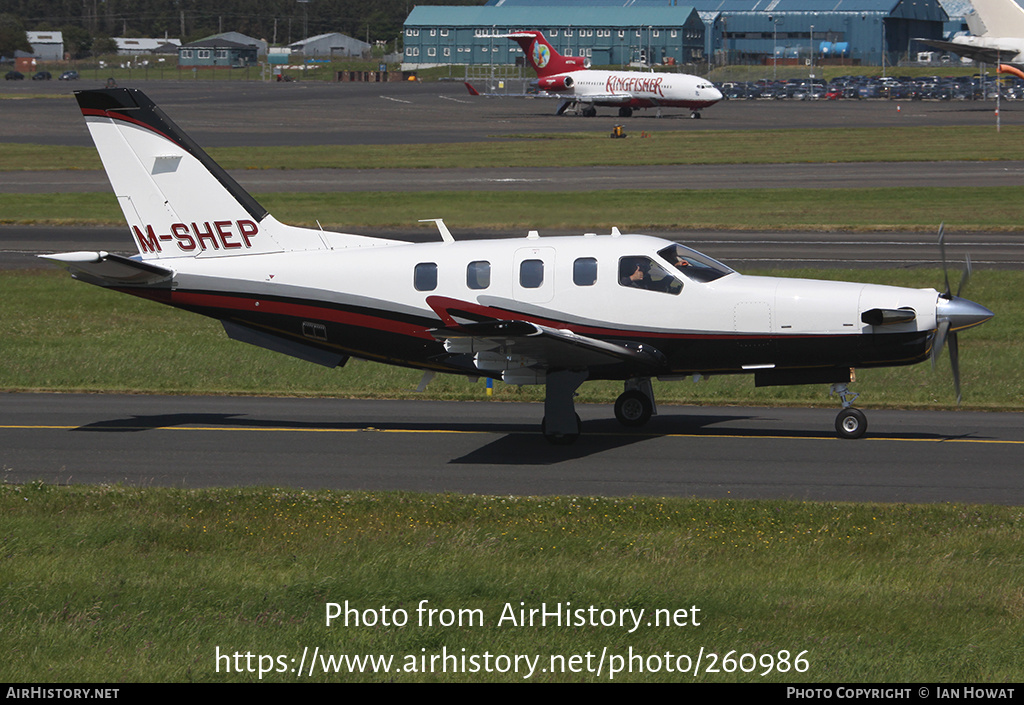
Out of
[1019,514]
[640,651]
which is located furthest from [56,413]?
[1019,514]

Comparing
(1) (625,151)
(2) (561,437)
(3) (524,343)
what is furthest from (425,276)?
(1) (625,151)

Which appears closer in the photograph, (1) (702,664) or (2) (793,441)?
(1) (702,664)

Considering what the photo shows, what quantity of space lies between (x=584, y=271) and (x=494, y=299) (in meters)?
1.45

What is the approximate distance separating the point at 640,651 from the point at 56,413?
1419cm

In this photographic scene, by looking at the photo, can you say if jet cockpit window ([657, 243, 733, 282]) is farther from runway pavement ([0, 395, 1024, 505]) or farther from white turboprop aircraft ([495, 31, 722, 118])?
white turboprop aircraft ([495, 31, 722, 118])

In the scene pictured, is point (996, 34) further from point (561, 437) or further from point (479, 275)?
point (561, 437)

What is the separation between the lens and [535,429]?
19125mm

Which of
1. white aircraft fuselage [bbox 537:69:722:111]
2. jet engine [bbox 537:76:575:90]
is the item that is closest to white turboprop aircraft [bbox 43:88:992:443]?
white aircraft fuselage [bbox 537:69:722:111]

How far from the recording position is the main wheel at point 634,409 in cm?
1883

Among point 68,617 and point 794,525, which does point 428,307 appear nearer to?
point 794,525

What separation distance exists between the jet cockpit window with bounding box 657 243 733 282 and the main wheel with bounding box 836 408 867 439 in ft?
9.32

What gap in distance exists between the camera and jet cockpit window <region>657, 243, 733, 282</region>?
1755 centimetres

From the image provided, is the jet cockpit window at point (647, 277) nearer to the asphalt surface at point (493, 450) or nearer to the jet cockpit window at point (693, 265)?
the jet cockpit window at point (693, 265)

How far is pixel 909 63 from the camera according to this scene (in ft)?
604
